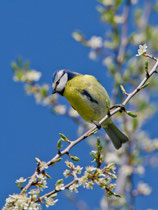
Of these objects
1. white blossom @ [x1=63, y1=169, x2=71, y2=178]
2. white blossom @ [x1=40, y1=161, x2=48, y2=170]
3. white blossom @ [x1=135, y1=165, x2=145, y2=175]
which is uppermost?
white blossom @ [x1=135, y1=165, x2=145, y2=175]

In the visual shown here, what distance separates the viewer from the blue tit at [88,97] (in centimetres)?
417

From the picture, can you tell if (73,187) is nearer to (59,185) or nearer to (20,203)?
(59,185)

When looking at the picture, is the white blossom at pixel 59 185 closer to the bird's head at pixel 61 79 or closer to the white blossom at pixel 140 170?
the bird's head at pixel 61 79

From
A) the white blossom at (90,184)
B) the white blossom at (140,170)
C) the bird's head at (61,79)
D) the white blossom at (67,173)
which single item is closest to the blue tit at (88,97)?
the bird's head at (61,79)

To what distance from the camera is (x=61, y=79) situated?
471cm

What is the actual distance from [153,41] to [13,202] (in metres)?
3.84

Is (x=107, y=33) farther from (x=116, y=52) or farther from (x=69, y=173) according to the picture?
(x=69, y=173)

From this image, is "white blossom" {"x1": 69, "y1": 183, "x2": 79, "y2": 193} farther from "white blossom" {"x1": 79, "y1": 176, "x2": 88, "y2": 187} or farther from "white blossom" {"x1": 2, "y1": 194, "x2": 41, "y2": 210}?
"white blossom" {"x1": 2, "y1": 194, "x2": 41, "y2": 210}

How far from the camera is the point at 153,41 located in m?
5.41

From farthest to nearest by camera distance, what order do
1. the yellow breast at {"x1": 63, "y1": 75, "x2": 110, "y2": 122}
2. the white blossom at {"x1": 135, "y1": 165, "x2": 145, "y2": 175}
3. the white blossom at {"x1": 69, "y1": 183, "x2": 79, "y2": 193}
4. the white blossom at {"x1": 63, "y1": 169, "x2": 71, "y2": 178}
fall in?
the white blossom at {"x1": 135, "y1": 165, "x2": 145, "y2": 175}, the yellow breast at {"x1": 63, "y1": 75, "x2": 110, "y2": 122}, the white blossom at {"x1": 63, "y1": 169, "x2": 71, "y2": 178}, the white blossom at {"x1": 69, "y1": 183, "x2": 79, "y2": 193}

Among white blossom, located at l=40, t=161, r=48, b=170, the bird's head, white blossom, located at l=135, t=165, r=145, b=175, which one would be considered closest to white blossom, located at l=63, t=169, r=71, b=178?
white blossom, located at l=40, t=161, r=48, b=170

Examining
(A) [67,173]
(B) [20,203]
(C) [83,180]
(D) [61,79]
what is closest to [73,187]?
(C) [83,180]

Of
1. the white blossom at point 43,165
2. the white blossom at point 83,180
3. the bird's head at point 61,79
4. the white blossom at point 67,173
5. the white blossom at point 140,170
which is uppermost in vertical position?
the bird's head at point 61,79

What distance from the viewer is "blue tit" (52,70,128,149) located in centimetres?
417
